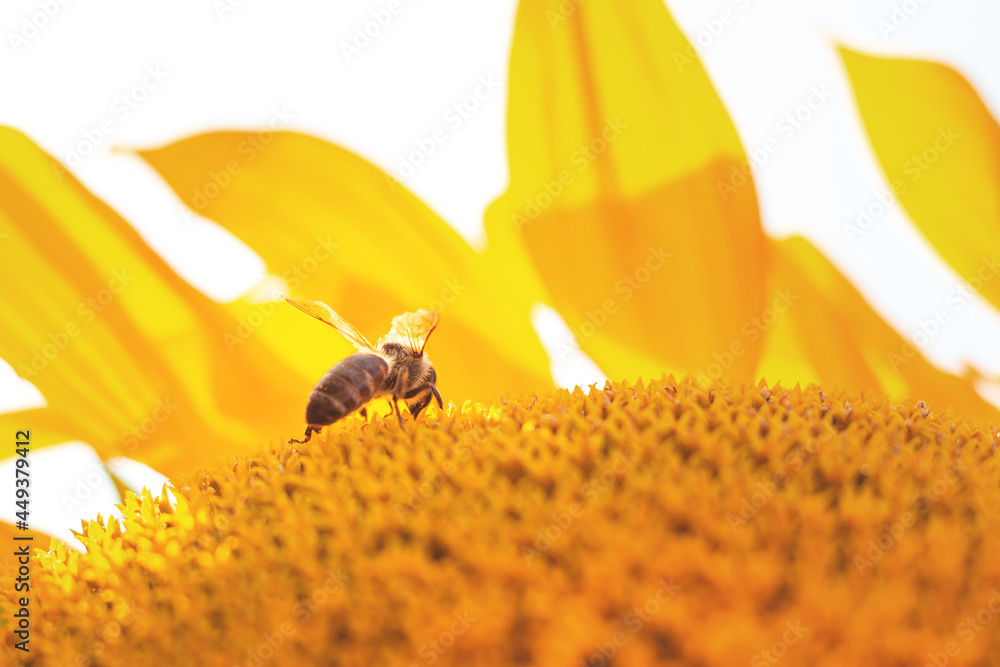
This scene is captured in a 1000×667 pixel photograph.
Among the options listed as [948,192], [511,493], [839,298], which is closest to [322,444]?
[511,493]

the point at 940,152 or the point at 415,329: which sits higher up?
the point at 940,152

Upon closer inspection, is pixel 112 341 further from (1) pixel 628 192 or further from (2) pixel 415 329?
(1) pixel 628 192

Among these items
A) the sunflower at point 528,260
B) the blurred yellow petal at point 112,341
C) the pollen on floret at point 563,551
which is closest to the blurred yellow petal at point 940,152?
the sunflower at point 528,260

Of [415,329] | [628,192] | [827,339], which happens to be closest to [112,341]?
[415,329]

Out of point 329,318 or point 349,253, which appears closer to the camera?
point 329,318

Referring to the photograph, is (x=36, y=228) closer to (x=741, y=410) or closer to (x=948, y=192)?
(x=741, y=410)

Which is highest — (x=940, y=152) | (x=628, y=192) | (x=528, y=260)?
(x=940, y=152)
